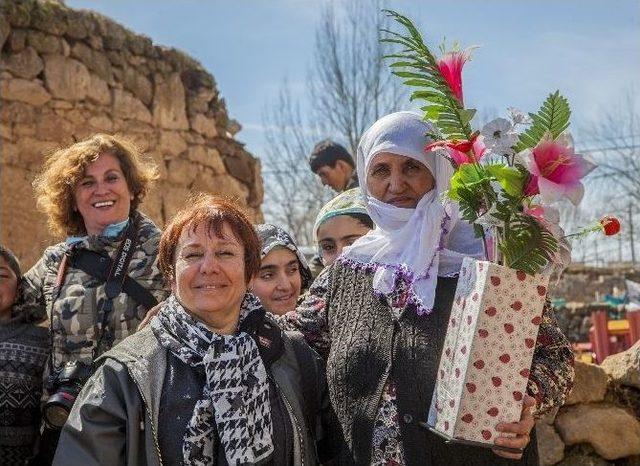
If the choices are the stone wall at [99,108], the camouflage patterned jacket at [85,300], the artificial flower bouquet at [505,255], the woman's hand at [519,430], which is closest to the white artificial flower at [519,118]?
the artificial flower bouquet at [505,255]

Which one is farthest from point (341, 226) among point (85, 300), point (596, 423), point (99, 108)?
point (99, 108)

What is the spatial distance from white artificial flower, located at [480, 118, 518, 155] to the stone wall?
423cm

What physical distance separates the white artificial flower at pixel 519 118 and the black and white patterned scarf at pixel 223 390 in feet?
3.09

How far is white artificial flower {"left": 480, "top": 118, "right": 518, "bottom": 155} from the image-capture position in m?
1.92

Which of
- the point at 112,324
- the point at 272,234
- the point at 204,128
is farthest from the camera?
the point at 204,128

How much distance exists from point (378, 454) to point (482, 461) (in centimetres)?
29

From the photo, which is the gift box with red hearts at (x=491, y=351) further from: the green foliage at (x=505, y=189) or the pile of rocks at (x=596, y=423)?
the pile of rocks at (x=596, y=423)

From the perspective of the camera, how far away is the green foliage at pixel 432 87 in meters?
1.97

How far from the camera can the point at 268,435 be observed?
82.1 inches

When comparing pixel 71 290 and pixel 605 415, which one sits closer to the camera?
pixel 71 290

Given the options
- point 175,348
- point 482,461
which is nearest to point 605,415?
point 482,461

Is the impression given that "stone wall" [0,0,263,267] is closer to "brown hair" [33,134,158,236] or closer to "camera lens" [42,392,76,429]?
"brown hair" [33,134,158,236]

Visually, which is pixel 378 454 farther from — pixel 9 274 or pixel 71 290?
pixel 9 274

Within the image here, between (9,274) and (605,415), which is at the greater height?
(9,274)
